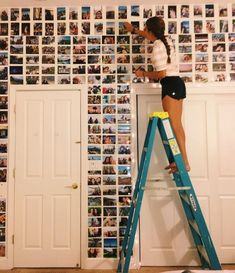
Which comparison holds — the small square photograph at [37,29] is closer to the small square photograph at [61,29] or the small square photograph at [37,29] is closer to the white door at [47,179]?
the small square photograph at [61,29]

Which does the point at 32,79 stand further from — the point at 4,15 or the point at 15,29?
the point at 4,15

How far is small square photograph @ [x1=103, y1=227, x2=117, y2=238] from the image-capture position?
125 inches

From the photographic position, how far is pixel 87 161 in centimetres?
324

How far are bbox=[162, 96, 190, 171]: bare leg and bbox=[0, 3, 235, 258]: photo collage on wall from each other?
1.86 feet

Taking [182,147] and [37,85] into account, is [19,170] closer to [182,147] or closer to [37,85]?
[37,85]

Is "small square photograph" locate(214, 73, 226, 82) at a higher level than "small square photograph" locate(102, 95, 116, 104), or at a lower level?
higher

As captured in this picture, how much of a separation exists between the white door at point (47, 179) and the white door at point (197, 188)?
798 mm

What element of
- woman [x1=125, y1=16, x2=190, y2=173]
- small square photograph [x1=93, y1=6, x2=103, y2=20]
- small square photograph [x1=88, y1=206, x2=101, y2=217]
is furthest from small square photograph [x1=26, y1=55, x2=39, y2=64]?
small square photograph [x1=88, y1=206, x2=101, y2=217]

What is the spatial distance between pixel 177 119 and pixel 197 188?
93cm

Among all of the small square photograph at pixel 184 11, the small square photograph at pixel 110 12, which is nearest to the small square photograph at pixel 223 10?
the small square photograph at pixel 184 11

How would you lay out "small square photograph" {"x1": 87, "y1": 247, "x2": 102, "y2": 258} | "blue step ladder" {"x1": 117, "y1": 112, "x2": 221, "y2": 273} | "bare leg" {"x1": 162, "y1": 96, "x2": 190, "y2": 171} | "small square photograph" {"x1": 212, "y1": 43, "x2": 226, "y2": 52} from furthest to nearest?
"small square photograph" {"x1": 212, "y1": 43, "x2": 226, "y2": 52} < "small square photograph" {"x1": 87, "y1": 247, "x2": 102, "y2": 258} < "bare leg" {"x1": 162, "y1": 96, "x2": 190, "y2": 171} < "blue step ladder" {"x1": 117, "y1": 112, "x2": 221, "y2": 273}

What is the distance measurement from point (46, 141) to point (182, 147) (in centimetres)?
154

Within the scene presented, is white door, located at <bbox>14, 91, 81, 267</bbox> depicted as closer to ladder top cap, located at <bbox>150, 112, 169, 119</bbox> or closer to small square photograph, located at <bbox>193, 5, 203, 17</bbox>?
ladder top cap, located at <bbox>150, 112, 169, 119</bbox>

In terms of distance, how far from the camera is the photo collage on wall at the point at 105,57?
3242 millimetres
